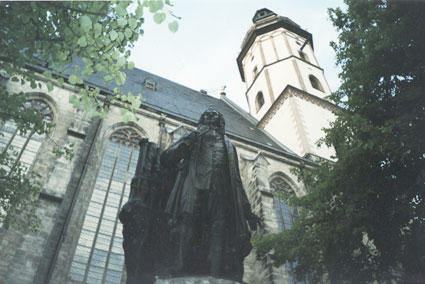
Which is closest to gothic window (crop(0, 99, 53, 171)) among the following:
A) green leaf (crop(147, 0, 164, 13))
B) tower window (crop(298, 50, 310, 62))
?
green leaf (crop(147, 0, 164, 13))

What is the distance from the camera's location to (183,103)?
59.6 feet

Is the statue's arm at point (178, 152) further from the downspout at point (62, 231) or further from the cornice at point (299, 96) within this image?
the cornice at point (299, 96)

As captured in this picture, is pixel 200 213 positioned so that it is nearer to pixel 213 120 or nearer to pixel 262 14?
pixel 213 120

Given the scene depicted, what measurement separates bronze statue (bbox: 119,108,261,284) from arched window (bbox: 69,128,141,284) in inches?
243

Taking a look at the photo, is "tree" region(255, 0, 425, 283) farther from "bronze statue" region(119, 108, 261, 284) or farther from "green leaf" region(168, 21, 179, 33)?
"green leaf" region(168, 21, 179, 33)

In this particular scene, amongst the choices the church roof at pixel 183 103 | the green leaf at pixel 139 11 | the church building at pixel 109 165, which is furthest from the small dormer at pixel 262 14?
the green leaf at pixel 139 11

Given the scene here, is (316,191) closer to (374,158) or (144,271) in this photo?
(374,158)

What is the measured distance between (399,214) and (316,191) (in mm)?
1737

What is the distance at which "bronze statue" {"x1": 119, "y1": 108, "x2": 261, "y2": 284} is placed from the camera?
113 inches

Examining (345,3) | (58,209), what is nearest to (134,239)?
(58,209)

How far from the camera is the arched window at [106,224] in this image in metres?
8.57

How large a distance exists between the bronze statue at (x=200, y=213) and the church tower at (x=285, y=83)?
1414 cm

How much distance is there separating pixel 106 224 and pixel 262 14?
24060 mm

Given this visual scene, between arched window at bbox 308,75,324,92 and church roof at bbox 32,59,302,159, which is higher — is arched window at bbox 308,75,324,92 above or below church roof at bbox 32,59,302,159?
above
